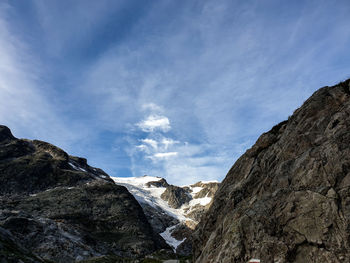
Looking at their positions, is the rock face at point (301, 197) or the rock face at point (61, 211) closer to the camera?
the rock face at point (301, 197)

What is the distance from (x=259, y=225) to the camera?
20125mm

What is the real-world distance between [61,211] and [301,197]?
343 feet

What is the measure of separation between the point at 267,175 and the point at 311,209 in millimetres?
8393

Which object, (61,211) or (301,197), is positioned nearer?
(301,197)

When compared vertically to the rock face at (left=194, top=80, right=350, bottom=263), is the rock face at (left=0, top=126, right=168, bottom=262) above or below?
above

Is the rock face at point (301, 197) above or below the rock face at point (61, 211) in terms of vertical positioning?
below

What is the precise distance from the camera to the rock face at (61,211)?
7531 cm

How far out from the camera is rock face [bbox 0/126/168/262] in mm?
75312

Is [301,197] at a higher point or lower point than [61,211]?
lower

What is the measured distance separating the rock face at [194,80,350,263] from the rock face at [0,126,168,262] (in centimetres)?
4896

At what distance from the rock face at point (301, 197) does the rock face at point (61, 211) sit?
4896 cm

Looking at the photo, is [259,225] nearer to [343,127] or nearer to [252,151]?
[343,127]

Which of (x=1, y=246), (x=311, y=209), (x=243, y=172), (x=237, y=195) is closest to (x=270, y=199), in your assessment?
(x=311, y=209)

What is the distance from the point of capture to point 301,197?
19.2 meters
